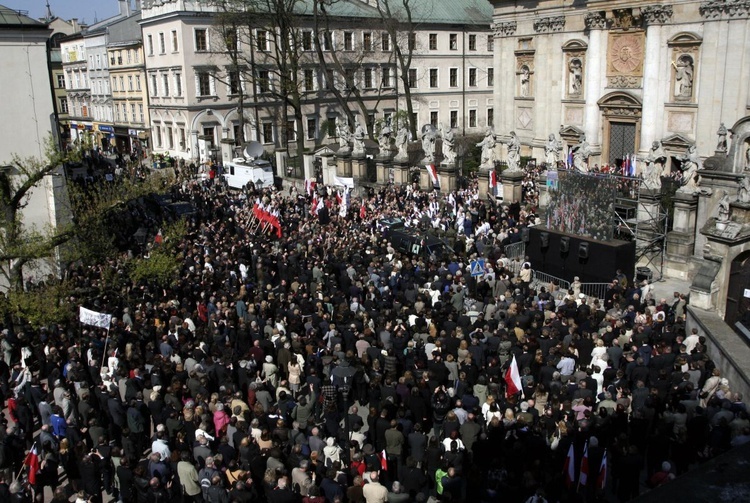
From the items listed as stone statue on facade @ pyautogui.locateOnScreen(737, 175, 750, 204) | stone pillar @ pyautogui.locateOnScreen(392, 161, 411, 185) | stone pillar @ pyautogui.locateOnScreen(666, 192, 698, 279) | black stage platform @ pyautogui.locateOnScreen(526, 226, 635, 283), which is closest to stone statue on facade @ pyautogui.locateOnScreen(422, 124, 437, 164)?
stone pillar @ pyautogui.locateOnScreen(392, 161, 411, 185)

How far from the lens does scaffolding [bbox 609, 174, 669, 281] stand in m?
A: 22.9

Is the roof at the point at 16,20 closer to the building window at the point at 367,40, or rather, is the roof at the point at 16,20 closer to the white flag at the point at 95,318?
the white flag at the point at 95,318

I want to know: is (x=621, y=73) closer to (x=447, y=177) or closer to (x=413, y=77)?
(x=447, y=177)

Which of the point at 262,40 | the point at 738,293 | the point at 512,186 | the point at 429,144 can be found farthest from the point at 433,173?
the point at 262,40

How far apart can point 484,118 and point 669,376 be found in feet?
185

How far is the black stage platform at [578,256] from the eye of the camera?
20.3m

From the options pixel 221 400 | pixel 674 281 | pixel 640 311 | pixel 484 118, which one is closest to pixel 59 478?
pixel 221 400

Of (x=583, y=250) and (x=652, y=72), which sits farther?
(x=652, y=72)

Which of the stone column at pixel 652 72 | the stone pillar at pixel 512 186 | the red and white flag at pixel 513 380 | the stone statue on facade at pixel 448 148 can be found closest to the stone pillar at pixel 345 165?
the stone statue on facade at pixel 448 148

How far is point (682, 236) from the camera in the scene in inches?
874

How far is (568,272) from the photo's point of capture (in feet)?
71.7

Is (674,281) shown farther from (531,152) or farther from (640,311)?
(531,152)

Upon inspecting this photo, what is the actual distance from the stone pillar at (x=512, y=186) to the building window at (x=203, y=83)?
2843 cm

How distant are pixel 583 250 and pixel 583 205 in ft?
5.07
